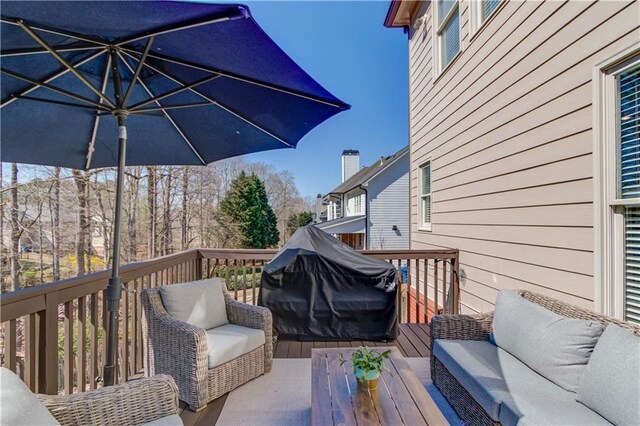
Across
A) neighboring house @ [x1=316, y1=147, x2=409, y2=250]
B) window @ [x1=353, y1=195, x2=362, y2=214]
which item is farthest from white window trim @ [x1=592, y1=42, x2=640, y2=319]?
window @ [x1=353, y1=195, x2=362, y2=214]

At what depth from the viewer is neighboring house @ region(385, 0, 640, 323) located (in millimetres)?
2100

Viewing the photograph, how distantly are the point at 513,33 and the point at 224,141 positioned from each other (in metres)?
3.07

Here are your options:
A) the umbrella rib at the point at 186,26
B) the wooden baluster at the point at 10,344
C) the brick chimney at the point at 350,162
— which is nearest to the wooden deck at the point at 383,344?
the wooden baluster at the point at 10,344

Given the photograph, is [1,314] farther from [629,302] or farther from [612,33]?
[612,33]

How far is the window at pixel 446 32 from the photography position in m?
4.39

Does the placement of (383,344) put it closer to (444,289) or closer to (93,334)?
(444,289)

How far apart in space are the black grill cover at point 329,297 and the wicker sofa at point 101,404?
194 cm

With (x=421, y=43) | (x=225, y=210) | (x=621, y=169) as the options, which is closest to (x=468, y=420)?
(x=621, y=169)

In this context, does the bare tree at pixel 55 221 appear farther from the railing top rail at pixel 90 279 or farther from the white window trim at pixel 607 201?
the white window trim at pixel 607 201

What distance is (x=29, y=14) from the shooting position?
1.45 metres

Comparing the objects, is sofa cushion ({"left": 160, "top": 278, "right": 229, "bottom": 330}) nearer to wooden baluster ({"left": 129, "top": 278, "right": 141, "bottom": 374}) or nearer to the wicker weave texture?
wooden baluster ({"left": 129, "top": 278, "right": 141, "bottom": 374})

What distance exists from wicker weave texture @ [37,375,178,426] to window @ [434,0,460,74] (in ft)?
16.2

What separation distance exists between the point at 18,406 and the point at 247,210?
53.7 ft

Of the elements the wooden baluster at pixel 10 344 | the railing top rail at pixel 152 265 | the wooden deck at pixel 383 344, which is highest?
the railing top rail at pixel 152 265
